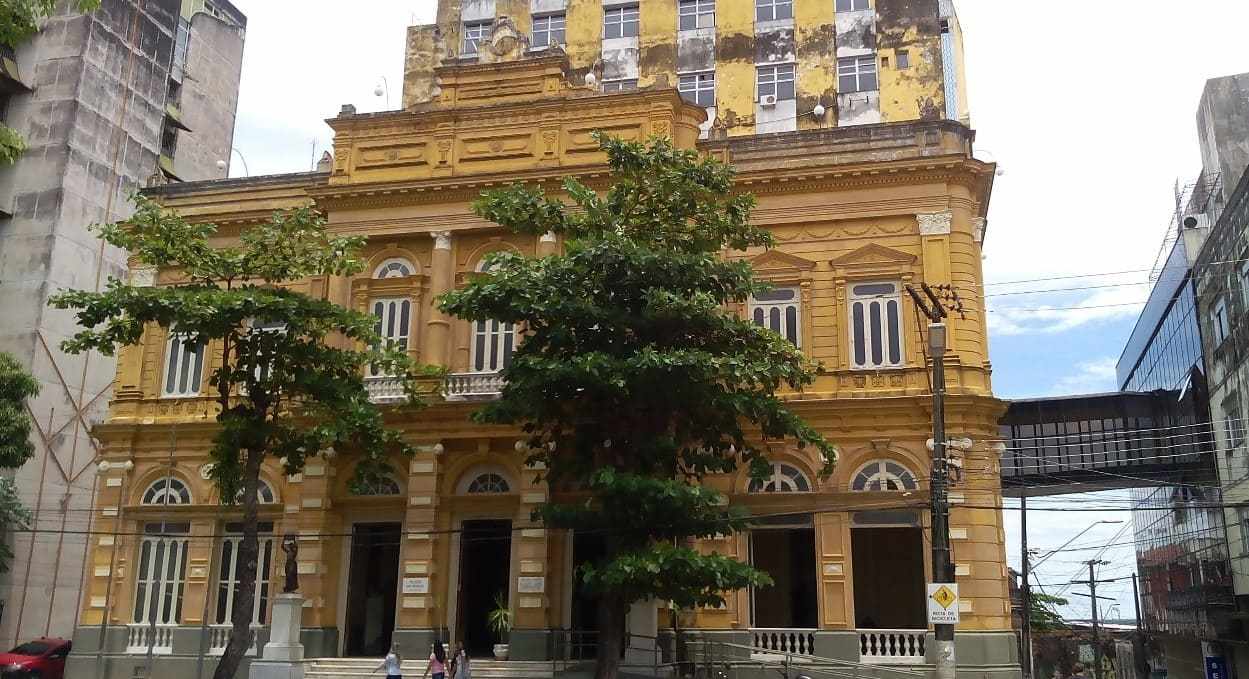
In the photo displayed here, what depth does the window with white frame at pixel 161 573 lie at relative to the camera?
25.7 m

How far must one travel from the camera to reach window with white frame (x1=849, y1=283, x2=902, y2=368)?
23984 mm

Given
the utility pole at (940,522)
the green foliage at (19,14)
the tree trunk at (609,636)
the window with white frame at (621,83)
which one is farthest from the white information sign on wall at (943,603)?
the window with white frame at (621,83)

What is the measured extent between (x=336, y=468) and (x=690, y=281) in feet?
36.3

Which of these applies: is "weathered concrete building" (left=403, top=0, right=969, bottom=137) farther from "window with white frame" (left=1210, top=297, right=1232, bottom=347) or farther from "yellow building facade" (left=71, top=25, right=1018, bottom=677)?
"window with white frame" (left=1210, top=297, right=1232, bottom=347)

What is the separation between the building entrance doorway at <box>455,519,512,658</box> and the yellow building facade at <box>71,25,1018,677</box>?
0.07m

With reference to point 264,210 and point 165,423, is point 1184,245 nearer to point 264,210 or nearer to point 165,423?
point 264,210

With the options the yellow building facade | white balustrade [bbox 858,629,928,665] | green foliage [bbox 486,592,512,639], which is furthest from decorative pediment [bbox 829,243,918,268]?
green foliage [bbox 486,592,512,639]

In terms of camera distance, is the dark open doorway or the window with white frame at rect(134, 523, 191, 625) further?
the dark open doorway

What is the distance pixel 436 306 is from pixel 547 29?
13.8 meters

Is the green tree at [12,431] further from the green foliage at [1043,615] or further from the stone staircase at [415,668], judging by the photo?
the green foliage at [1043,615]

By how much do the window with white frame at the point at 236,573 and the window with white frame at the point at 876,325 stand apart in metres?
14.3

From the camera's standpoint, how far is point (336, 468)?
25.6m

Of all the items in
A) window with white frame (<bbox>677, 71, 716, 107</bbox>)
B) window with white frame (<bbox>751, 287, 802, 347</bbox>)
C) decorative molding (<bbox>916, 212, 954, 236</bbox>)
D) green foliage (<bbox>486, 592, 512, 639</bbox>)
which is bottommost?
green foliage (<bbox>486, 592, 512, 639</bbox>)

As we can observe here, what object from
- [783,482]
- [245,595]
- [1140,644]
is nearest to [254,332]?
[245,595]
